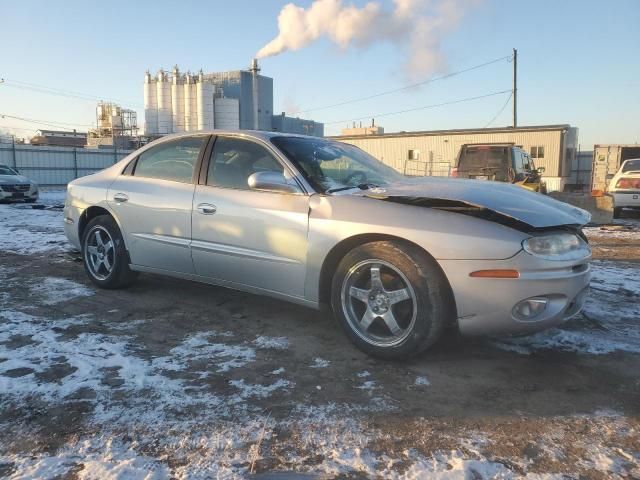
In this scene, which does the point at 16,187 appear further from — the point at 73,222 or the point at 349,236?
the point at 349,236

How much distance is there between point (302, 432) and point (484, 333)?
1264 millimetres

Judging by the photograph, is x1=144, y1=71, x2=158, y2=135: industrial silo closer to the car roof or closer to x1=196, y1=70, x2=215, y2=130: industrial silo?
x1=196, y1=70, x2=215, y2=130: industrial silo

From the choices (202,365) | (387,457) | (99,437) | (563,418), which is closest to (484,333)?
(563,418)

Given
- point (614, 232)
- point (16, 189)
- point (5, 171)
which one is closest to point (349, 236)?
point (614, 232)

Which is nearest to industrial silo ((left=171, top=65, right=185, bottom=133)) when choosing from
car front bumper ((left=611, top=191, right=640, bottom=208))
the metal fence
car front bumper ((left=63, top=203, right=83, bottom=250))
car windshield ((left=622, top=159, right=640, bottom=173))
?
Answer: the metal fence

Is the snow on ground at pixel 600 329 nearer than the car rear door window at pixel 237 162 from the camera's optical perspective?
Yes

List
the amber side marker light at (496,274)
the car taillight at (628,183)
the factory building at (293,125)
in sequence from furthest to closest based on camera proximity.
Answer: the factory building at (293,125), the car taillight at (628,183), the amber side marker light at (496,274)

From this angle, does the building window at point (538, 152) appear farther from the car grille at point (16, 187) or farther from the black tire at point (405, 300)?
the black tire at point (405, 300)

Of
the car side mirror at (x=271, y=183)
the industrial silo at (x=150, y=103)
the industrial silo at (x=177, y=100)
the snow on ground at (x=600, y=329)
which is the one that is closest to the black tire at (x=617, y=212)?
the snow on ground at (x=600, y=329)

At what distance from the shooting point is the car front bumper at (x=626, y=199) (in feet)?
37.6

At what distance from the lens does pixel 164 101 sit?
164 ft

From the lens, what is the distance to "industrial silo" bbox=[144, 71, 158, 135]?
5038 centimetres

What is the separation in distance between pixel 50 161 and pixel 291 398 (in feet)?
99.5

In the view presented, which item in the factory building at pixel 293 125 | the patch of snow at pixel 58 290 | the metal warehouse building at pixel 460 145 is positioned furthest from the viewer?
the factory building at pixel 293 125
